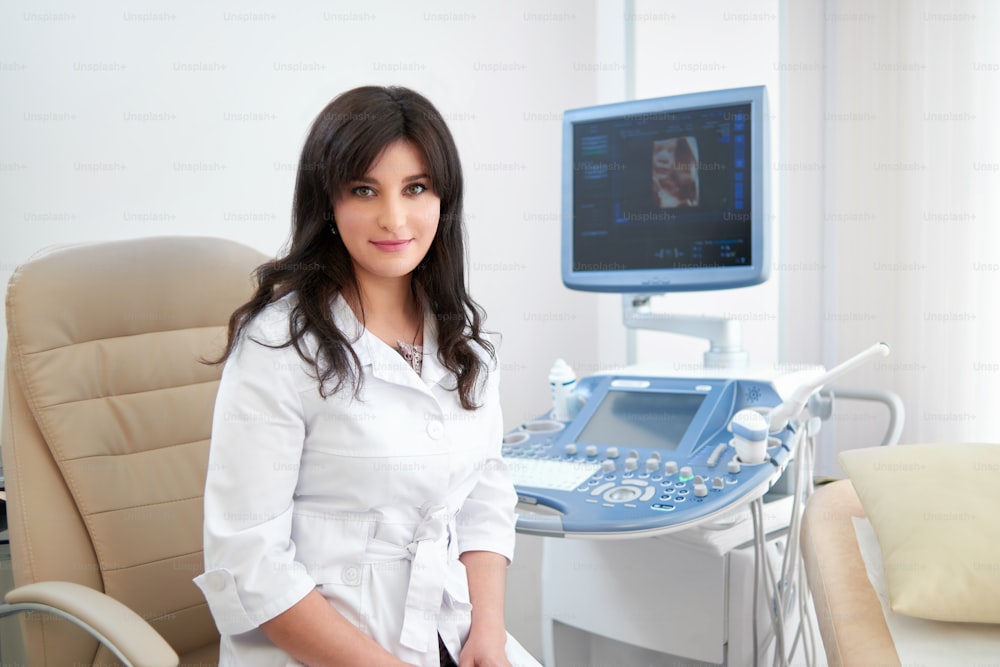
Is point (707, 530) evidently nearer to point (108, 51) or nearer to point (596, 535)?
point (596, 535)

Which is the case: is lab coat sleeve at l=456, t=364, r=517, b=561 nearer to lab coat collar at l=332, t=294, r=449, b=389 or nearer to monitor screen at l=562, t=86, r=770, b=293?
lab coat collar at l=332, t=294, r=449, b=389

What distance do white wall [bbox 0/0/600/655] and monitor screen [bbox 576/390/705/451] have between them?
833 mm

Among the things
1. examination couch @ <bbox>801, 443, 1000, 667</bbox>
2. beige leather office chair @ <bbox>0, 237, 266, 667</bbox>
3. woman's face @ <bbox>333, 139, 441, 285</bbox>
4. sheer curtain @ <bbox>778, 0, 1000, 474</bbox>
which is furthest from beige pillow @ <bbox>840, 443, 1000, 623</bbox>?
sheer curtain @ <bbox>778, 0, 1000, 474</bbox>

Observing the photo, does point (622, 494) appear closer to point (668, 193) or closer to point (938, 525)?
point (938, 525)

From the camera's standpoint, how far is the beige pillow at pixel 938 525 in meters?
1.00

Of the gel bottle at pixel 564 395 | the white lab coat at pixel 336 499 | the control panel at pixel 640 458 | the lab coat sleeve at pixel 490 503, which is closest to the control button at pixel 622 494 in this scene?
the control panel at pixel 640 458

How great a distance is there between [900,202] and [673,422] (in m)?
1.26

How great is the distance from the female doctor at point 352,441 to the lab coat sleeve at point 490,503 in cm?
1

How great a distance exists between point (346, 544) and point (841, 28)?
2265 mm

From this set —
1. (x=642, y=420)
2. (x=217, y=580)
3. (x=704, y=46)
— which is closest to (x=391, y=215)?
(x=217, y=580)

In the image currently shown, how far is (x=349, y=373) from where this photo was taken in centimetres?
107

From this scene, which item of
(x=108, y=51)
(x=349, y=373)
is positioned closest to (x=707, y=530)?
(x=349, y=373)

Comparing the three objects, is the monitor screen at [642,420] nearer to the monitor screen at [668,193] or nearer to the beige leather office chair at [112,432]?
the monitor screen at [668,193]

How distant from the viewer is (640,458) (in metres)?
1.51
